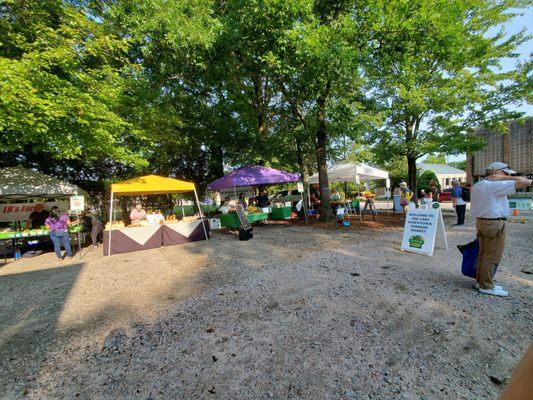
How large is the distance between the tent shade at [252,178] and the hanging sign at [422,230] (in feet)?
21.0

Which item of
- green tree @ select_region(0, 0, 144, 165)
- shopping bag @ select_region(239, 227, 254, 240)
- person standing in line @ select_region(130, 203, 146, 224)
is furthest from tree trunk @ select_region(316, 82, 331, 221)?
person standing in line @ select_region(130, 203, 146, 224)

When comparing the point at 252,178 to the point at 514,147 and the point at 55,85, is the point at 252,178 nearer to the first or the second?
the point at 55,85

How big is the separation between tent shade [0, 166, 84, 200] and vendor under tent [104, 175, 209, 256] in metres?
3.09

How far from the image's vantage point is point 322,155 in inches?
439

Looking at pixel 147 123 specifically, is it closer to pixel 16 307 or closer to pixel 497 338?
pixel 16 307

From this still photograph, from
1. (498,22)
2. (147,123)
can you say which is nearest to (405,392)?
(147,123)

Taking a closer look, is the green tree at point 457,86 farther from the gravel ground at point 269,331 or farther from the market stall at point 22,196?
the market stall at point 22,196

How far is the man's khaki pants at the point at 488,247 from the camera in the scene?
12.1 feet

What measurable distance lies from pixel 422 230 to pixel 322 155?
5732 mm

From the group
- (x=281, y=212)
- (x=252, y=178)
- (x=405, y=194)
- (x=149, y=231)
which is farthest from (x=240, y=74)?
(x=405, y=194)

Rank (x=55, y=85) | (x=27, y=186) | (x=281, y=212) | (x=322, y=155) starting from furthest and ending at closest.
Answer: (x=281, y=212) < (x=322, y=155) < (x=27, y=186) < (x=55, y=85)

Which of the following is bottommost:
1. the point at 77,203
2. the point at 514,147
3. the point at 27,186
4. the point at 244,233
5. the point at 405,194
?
the point at 244,233

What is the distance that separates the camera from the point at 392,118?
12773mm

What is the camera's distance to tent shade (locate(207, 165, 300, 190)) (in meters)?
11.2
